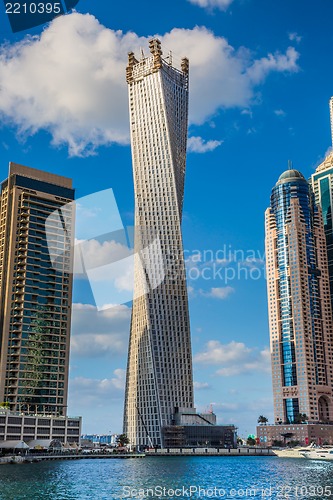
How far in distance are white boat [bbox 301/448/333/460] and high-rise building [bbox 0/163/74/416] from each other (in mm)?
70672

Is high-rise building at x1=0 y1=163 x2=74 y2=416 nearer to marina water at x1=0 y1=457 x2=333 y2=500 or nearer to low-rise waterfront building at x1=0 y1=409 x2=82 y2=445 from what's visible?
low-rise waterfront building at x1=0 y1=409 x2=82 y2=445

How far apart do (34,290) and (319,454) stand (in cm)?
9299

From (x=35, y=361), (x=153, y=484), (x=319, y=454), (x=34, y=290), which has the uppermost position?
(x=34, y=290)

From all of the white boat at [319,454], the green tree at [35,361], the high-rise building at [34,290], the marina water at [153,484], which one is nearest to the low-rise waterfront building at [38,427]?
the high-rise building at [34,290]

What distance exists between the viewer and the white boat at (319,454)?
165575 mm

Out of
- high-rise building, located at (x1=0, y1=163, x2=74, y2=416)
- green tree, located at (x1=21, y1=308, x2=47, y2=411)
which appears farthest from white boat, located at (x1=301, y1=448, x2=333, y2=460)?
green tree, located at (x1=21, y1=308, x2=47, y2=411)

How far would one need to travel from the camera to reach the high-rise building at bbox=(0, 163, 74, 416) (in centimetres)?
16500

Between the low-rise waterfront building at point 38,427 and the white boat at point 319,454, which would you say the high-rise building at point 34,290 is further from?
the white boat at point 319,454

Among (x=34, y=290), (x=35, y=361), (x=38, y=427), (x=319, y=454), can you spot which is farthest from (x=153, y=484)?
(x=319, y=454)

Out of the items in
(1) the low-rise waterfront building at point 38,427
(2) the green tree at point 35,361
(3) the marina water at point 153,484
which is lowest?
(3) the marina water at point 153,484

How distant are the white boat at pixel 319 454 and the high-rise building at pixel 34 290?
232ft

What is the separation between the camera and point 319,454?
17012 centimetres

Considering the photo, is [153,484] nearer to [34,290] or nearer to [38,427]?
[38,427]

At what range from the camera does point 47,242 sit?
180 metres
